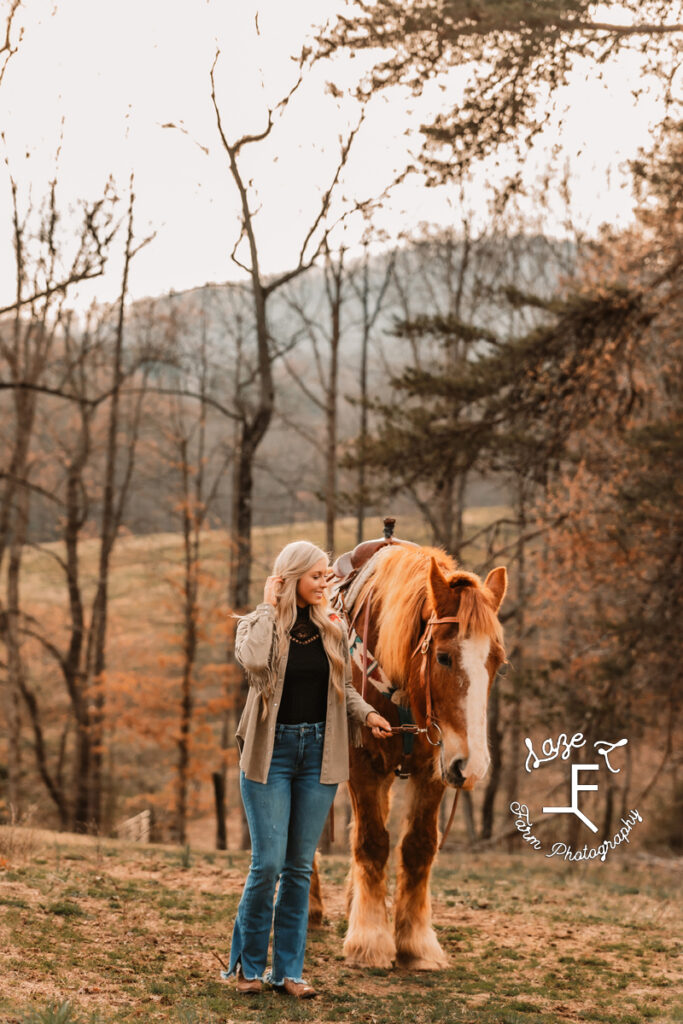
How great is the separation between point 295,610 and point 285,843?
0.97 meters

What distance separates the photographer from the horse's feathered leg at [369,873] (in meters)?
4.89

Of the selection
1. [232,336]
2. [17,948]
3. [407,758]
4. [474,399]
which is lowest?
[17,948]

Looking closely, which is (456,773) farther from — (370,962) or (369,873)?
(370,962)

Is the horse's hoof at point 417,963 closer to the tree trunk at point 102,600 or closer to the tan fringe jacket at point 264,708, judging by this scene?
the tan fringe jacket at point 264,708

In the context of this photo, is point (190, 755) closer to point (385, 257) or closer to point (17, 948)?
point (385, 257)

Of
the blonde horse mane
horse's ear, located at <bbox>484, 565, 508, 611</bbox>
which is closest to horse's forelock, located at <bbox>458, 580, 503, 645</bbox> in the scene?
the blonde horse mane

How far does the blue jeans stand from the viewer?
4121 mm

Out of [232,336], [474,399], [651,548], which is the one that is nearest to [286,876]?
[474,399]

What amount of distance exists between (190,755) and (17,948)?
57.6ft

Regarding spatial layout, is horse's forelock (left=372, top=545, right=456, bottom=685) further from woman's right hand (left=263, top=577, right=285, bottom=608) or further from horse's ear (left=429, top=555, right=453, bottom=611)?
woman's right hand (left=263, top=577, right=285, bottom=608)

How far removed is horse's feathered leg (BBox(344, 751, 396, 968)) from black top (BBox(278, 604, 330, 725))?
2.43ft

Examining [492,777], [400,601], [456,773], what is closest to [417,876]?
[456,773]

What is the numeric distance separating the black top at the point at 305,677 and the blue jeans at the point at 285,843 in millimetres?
54

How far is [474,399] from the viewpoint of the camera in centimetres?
1207
